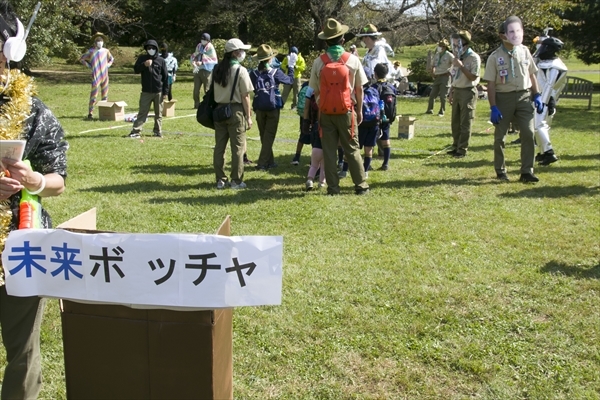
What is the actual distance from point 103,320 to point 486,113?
682 inches

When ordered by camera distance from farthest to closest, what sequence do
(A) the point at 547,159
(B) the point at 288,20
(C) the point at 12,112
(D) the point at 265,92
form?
(B) the point at 288,20 → (A) the point at 547,159 → (D) the point at 265,92 → (C) the point at 12,112

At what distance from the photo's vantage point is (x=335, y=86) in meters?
7.39

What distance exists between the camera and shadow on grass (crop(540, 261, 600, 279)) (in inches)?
211

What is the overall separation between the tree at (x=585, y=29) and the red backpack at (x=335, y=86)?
2394 cm

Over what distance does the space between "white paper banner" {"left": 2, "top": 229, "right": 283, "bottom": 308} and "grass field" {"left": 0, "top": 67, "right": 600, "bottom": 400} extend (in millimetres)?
1479

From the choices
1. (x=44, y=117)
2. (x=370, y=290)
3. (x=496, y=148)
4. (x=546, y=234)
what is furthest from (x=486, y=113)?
(x=44, y=117)

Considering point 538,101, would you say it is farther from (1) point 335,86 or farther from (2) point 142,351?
(2) point 142,351

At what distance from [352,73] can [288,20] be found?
1025 inches

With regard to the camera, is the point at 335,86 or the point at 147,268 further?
the point at 335,86

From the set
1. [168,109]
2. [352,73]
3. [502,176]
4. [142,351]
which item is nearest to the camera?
[142,351]

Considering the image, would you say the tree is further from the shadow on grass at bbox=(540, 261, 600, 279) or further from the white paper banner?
the white paper banner

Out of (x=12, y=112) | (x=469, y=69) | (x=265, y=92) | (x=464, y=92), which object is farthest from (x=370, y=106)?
(x=12, y=112)

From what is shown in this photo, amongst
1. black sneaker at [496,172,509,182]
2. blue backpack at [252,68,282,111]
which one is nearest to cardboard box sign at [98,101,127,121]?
blue backpack at [252,68,282,111]

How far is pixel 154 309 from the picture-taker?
7.90 ft
